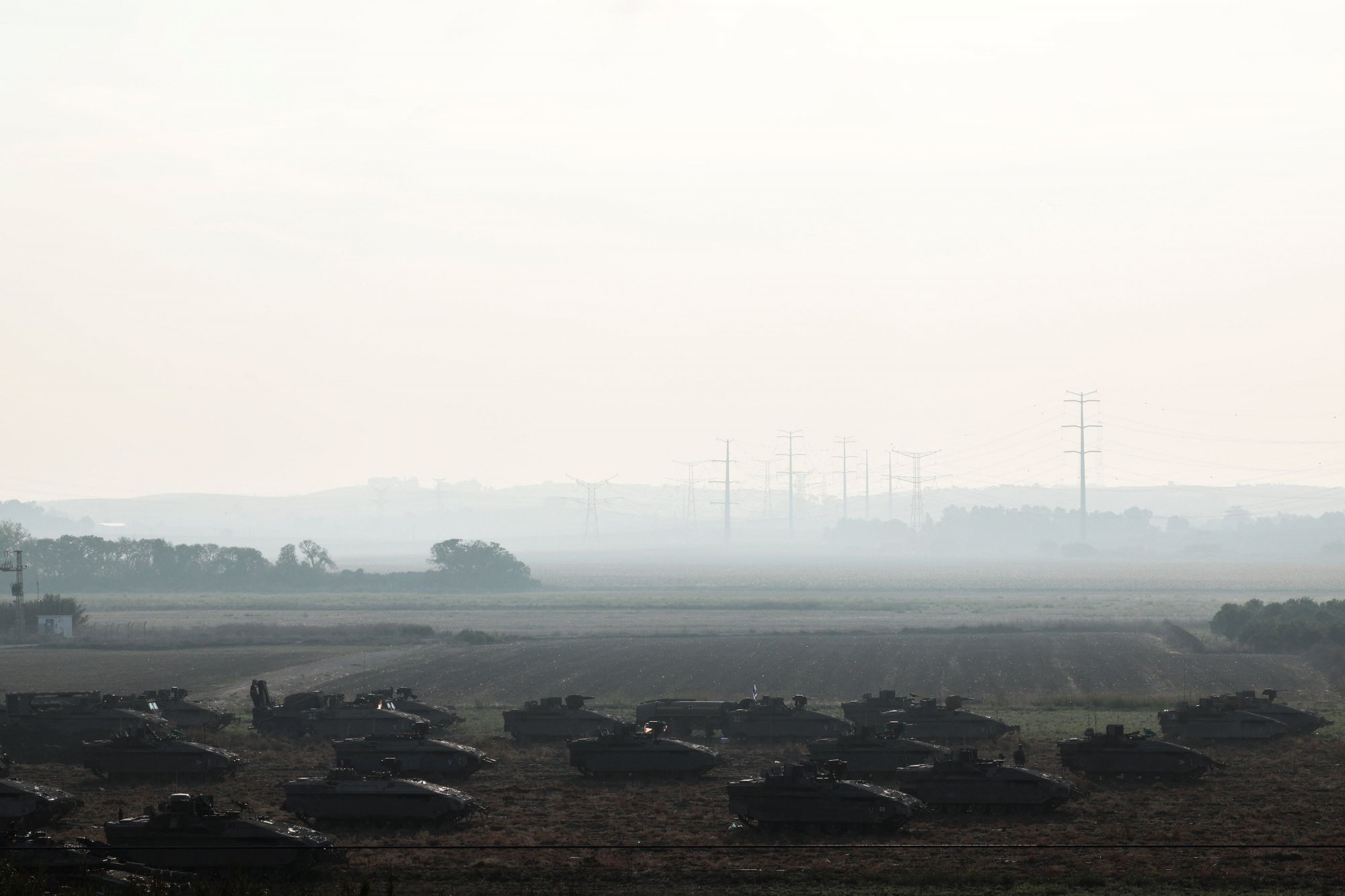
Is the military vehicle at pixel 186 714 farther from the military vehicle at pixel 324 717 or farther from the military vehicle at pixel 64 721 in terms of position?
the military vehicle at pixel 64 721

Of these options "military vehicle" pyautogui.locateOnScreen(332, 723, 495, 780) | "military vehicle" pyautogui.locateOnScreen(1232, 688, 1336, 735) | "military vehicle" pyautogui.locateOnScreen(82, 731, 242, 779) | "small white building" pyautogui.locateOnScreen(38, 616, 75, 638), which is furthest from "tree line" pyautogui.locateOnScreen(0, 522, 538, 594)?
"military vehicle" pyautogui.locateOnScreen(332, 723, 495, 780)

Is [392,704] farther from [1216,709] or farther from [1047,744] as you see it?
[1216,709]

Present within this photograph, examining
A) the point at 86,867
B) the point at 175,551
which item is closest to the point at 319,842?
the point at 86,867

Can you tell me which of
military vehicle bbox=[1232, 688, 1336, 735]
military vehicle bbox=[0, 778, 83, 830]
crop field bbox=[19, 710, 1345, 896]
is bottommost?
crop field bbox=[19, 710, 1345, 896]

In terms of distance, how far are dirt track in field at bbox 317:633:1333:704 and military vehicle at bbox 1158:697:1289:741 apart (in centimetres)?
1406

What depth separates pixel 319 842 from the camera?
27766 millimetres

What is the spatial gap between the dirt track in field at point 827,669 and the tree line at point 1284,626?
3.26 meters

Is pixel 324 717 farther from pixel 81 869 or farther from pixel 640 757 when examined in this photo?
pixel 81 869

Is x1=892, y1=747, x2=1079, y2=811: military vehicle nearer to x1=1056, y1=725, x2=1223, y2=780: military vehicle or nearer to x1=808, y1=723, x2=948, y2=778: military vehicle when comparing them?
x1=808, y1=723, x2=948, y2=778: military vehicle

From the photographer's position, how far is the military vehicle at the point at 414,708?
47781 millimetres

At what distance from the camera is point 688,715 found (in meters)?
46.1

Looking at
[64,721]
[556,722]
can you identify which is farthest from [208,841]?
[64,721]

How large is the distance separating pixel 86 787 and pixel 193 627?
7503cm

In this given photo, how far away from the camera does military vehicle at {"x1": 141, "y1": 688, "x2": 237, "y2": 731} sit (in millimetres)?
48562
